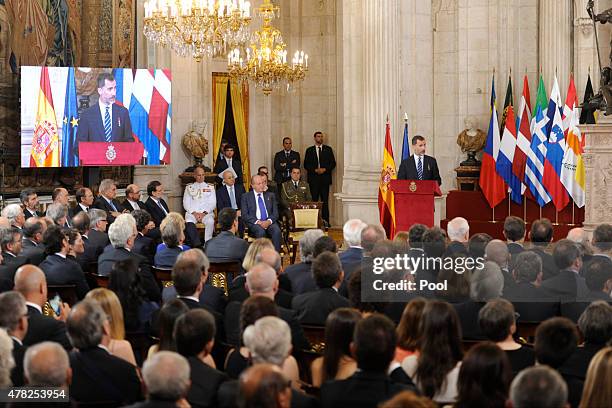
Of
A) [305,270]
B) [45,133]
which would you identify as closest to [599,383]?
[305,270]

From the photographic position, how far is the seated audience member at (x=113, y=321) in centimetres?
491

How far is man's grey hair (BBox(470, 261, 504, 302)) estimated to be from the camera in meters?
5.67

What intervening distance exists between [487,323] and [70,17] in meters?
10.7

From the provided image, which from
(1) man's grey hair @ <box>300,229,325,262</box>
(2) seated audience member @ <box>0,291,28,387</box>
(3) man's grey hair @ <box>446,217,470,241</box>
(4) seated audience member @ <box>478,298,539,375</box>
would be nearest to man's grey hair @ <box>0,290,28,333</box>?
(2) seated audience member @ <box>0,291,28,387</box>

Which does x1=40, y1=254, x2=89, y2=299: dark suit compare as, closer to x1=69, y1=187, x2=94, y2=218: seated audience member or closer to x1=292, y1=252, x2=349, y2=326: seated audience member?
x1=292, y1=252, x2=349, y2=326: seated audience member

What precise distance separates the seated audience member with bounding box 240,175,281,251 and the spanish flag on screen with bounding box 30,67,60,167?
2.60m

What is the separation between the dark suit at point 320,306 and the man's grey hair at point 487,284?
0.69m

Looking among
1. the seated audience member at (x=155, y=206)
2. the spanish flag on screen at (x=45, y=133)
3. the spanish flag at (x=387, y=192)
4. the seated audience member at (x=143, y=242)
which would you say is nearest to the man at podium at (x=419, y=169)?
the spanish flag at (x=387, y=192)

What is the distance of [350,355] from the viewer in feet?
14.7

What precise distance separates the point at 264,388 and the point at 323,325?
223 cm

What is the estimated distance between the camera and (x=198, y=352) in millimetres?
4441

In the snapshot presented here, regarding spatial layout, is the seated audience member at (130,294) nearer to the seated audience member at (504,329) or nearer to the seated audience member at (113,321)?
the seated audience member at (113,321)

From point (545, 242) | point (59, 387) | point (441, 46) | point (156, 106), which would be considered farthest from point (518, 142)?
point (59, 387)

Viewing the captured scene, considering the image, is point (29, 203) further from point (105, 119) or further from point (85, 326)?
point (85, 326)
